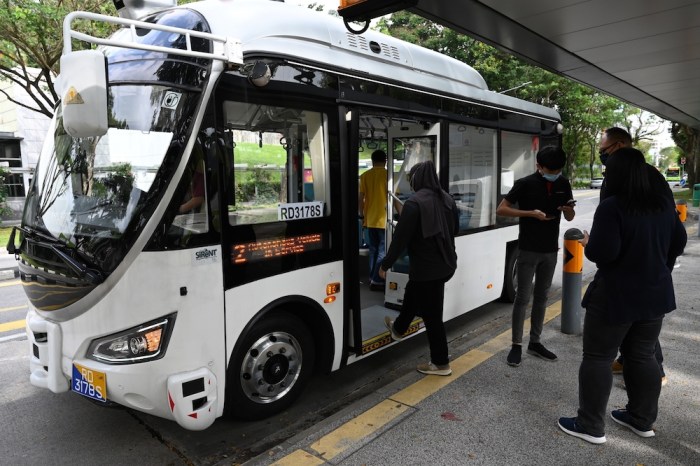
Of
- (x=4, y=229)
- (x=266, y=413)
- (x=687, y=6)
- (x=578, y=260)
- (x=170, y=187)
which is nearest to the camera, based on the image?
(x=170, y=187)

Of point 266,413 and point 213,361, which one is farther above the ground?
point 213,361

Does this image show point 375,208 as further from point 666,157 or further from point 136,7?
point 666,157

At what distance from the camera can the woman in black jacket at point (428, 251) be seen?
384 cm

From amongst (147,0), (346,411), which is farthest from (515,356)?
(147,0)

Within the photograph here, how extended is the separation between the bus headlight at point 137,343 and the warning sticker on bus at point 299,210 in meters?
1.02

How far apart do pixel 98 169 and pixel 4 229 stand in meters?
18.4

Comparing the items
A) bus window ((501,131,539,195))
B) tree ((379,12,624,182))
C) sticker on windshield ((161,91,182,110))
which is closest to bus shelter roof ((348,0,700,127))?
bus window ((501,131,539,195))

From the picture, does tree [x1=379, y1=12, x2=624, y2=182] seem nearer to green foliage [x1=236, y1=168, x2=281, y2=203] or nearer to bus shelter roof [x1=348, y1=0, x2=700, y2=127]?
bus shelter roof [x1=348, y1=0, x2=700, y2=127]

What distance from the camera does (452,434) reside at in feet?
10.4

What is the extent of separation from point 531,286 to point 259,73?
3.04 m

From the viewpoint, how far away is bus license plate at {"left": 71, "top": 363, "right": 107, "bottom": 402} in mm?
2728

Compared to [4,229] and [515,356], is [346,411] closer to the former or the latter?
[515,356]

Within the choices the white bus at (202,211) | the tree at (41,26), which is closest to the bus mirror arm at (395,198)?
the white bus at (202,211)

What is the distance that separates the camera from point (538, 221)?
432 centimetres
